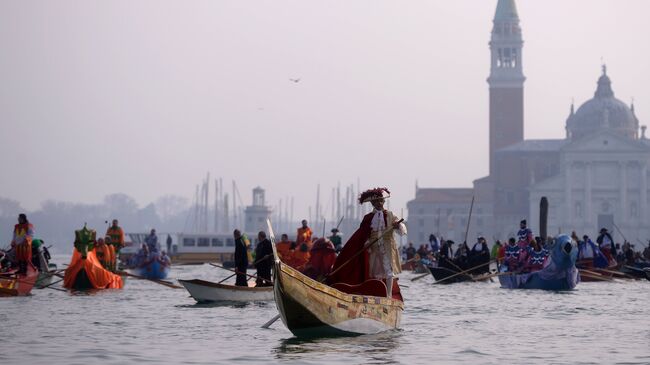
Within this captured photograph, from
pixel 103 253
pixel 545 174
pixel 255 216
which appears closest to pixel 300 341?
pixel 103 253

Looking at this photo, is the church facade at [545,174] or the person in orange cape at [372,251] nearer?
the person in orange cape at [372,251]

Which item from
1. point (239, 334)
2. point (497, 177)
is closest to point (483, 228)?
point (497, 177)

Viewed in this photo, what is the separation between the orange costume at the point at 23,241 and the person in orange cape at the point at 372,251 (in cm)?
1093

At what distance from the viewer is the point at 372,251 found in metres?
19.2

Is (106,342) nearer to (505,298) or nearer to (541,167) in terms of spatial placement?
(505,298)

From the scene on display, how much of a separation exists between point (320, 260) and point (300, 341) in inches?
377

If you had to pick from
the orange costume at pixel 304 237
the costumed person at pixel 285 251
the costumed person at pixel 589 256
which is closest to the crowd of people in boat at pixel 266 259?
the costumed person at pixel 285 251

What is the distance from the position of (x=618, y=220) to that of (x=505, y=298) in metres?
90.4

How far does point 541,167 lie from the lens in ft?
436

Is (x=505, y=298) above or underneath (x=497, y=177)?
underneath

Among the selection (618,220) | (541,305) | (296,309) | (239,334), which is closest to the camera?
(296,309)

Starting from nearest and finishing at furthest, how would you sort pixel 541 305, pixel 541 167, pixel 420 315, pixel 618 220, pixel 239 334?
pixel 239 334 < pixel 420 315 < pixel 541 305 < pixel 618 220 < pixel 541 167

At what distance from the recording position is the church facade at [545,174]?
120438 mm

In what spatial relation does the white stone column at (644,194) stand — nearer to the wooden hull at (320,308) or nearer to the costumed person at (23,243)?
the costumed person at (23,243)
